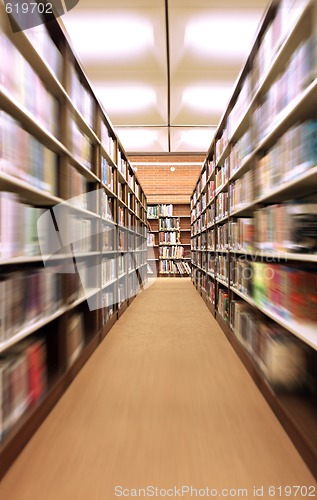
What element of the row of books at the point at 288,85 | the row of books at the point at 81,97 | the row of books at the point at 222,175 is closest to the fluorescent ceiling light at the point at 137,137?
the row of books at the point at 222,175

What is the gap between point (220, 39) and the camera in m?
3.01

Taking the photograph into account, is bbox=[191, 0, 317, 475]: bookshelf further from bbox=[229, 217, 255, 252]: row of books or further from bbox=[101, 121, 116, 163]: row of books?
bbox=[101, 121, 116, 163]: row of books

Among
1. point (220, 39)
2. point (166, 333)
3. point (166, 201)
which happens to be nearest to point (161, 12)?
point (220, 39)

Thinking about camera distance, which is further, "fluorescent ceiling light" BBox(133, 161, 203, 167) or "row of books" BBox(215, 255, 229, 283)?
"fluorescent ceiling light" BBox(133, 161, 203, 167)

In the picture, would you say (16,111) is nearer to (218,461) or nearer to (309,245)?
(309,245)

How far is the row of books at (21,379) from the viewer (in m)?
1.03

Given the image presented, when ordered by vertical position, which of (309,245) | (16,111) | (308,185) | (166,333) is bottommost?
(166,333)

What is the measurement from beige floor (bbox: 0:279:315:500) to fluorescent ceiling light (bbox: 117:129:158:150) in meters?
4.62

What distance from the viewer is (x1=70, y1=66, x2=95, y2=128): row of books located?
5.73 ft

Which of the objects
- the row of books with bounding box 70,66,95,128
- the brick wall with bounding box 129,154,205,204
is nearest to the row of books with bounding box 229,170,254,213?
the row of books with bounding box 70,66,95,128

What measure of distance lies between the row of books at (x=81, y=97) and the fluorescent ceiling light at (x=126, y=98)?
204 cm

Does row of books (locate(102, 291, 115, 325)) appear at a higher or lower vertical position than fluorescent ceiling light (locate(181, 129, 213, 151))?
lower

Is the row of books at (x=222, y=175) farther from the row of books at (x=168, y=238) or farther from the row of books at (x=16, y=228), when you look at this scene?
the row of books at (x=168, y=238)

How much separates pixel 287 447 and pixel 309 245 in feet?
2.64
